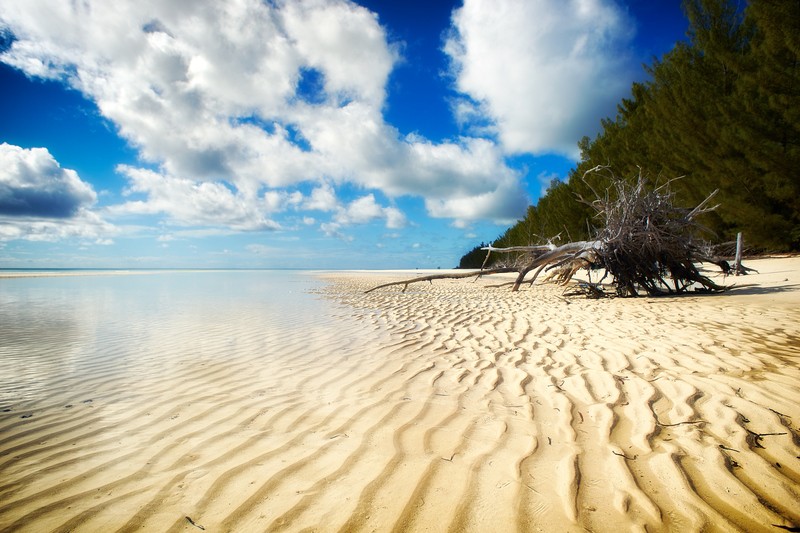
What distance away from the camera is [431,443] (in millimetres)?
2318

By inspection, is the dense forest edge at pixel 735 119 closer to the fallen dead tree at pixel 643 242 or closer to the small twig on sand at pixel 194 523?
the fallen dead tree at pixel 643 242

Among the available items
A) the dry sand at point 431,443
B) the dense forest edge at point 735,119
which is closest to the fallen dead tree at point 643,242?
the dense forest edge at point 735,119

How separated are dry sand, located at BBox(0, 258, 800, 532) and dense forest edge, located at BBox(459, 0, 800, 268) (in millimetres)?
9295

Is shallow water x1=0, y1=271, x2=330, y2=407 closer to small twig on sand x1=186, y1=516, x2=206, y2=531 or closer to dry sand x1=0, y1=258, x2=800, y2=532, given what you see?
dry sand x1=0, y1=258, x2=800, y2=532

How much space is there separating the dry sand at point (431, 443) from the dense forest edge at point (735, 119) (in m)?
9.29

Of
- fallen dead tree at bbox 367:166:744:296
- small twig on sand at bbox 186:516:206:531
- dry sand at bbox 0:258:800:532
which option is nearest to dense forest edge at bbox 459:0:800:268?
fallen dead tree at bbox 367:166:744:296

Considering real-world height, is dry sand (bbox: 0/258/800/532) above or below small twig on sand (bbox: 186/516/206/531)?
above

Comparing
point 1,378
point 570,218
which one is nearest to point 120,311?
point 1,378

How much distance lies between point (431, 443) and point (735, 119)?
21.4 meters

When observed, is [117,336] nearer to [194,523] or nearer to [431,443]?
[194,523]

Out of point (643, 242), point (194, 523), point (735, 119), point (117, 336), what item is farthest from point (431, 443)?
point (735, 119)

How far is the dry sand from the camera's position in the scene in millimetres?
1677

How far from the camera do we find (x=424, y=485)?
1.85 meters

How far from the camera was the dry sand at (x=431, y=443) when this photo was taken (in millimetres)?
1677
